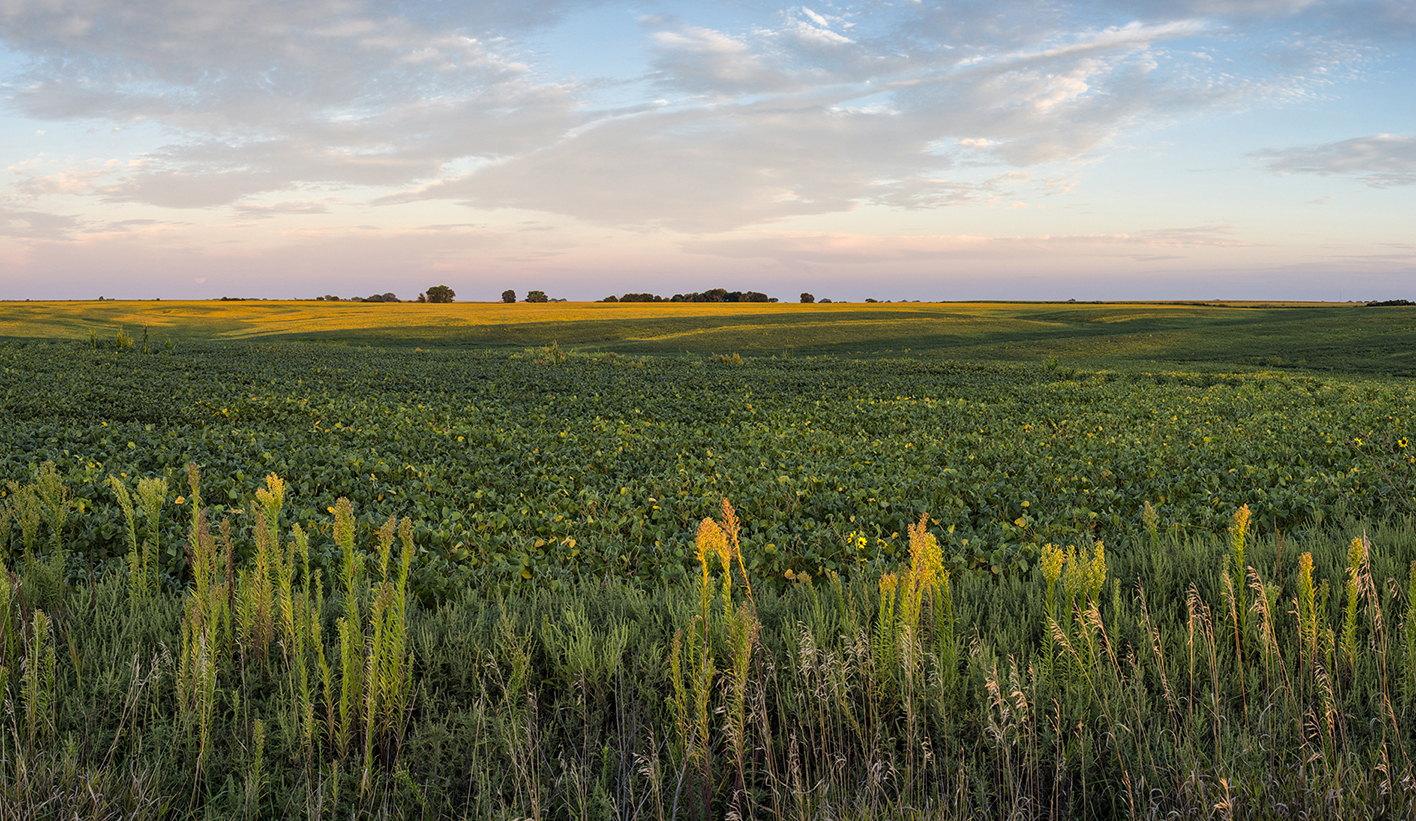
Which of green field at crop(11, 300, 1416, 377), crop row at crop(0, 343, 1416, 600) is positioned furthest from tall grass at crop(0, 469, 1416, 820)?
green field at crop(11, 300, 1416, 377)

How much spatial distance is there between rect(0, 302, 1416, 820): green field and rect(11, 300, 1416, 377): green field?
26418mm

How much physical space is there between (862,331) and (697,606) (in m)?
55.9

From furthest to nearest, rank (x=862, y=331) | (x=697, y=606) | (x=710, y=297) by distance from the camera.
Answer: (x=710, y=297) → (x=862, y=331) → (x=697, y=606)

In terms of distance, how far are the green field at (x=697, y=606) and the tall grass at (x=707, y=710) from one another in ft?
0.09

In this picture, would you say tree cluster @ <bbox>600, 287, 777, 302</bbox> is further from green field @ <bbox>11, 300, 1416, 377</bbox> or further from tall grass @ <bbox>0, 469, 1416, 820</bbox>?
tall grass @ <bbox>0, 469, 1416, 820</bbox>

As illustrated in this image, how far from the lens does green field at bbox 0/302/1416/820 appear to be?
2.78 meters

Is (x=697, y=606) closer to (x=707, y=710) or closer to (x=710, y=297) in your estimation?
(x=707, y=710)

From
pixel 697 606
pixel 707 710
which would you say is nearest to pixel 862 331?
pixel 697 606

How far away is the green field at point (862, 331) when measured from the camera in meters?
42.4

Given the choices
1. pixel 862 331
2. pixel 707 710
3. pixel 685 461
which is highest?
pixel 862 331

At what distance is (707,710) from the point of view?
3.36m

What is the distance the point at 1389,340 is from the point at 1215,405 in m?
37.2

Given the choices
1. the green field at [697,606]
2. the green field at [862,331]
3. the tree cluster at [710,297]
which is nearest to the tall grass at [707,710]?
the green field at [697,606]

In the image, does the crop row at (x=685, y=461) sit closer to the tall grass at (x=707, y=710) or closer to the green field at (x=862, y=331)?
the tall grass at (x=707, y=710)
